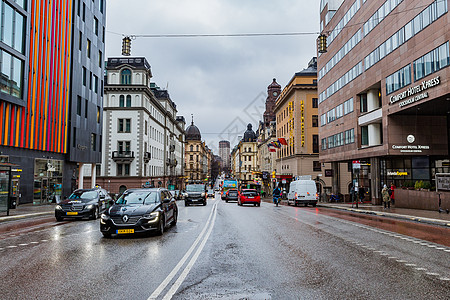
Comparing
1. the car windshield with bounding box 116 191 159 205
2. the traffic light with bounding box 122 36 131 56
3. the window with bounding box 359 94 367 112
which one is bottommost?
the car windshield with bounding box 116 191 159 205

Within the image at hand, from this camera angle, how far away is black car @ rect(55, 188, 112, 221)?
16766 millimetres

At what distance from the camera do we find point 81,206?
16.9 meters

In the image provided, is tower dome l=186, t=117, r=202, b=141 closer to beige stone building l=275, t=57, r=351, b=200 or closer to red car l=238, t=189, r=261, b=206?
beige stone building l=275, t=57, r=351, b=200

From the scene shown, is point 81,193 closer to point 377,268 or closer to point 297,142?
point 377,268

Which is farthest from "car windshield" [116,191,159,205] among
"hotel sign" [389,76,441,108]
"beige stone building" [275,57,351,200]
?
"beige stone building" [275,57,351,200]

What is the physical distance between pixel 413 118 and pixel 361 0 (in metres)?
12.3

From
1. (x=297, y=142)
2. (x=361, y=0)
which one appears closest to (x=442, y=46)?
(x=361, y=0)

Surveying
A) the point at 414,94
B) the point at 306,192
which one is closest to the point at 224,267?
the point at 414,94

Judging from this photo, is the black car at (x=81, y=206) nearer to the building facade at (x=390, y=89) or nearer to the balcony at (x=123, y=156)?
the building facade at (x=390, y=89)

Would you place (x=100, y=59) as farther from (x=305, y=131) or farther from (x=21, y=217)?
(x=305, y=131)

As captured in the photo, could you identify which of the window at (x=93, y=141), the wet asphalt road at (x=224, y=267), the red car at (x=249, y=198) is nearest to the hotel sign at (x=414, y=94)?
the red car at (x=249, y=198)

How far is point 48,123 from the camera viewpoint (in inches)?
1150

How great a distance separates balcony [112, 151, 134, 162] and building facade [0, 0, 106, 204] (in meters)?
12.2

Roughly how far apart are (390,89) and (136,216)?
77.5ft
